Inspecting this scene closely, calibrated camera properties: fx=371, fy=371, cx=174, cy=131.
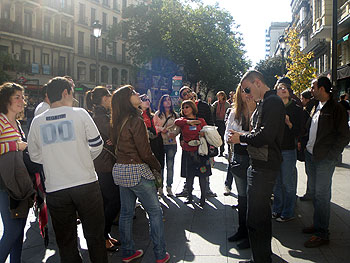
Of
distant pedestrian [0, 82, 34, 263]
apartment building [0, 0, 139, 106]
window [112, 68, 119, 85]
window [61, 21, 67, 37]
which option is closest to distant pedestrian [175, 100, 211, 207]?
distant pedestrian [0, 82, 34, 263]

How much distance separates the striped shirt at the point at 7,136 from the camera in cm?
357

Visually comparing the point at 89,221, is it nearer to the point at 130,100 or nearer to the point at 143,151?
the point at 143,151

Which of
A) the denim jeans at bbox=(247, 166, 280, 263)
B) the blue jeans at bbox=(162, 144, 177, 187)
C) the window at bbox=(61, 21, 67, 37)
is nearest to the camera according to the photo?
the denim jeans at bbox=(247, 166, 280, 263)

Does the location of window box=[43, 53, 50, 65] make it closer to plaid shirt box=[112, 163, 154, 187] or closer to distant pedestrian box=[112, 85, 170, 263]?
distant pedestrian box=[112, 85, 170, 263]

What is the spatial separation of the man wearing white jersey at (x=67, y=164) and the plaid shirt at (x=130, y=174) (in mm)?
468

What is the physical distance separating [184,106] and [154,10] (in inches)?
1478

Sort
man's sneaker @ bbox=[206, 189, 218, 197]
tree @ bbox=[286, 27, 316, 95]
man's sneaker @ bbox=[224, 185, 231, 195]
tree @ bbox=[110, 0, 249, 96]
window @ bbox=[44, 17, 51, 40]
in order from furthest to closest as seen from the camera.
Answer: window @ bbox=[44, 17, 51, 40] → tree @ bbox=[110, 0, 249, 96] → tree @ bbox=[286, 27, 316, 95] → man's sneaker @ bbox=[224, 185, 231, 195] → man's sneaker @ bbox=[206, 189, 218, 197]

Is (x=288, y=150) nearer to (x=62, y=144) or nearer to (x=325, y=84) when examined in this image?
(x=325, y=84)

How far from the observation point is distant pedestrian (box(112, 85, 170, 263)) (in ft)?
12.6

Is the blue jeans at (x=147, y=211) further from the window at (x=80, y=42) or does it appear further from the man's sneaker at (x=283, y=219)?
the window at (x=80, y=42)

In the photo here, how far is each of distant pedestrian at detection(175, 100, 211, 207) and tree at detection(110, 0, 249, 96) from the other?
32.2m

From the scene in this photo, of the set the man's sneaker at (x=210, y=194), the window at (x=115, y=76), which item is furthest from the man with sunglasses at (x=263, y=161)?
the window at (x=115, y=76)

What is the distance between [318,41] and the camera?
34.9m

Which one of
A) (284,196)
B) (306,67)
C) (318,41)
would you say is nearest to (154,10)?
(318,41)
